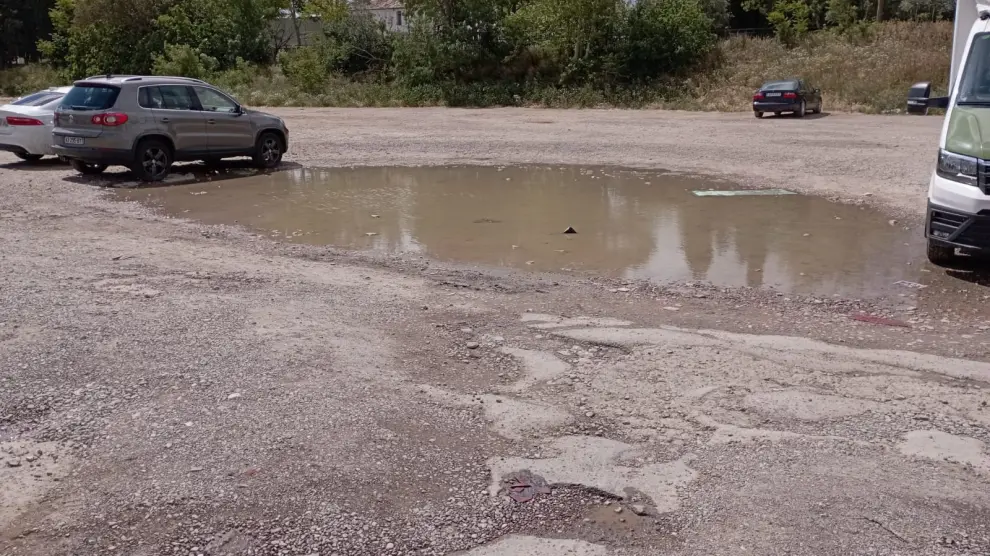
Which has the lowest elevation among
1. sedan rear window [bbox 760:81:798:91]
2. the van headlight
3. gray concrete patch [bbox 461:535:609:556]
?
gray concrete patch [bbox 461:535:609:556]

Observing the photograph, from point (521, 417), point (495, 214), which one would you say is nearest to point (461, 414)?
point (521, 417)

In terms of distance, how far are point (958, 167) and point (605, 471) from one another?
5.67m

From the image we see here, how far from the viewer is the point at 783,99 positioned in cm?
3017

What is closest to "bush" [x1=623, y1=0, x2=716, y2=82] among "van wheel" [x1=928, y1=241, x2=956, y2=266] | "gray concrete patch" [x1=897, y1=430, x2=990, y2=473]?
"van wheel" [x1=928, y1=241, x2=956, y2=266]

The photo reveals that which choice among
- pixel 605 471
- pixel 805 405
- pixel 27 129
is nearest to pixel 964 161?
pixel 805 405

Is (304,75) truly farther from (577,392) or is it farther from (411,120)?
(577,392)

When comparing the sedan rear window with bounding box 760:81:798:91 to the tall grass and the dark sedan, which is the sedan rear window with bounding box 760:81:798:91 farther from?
the tall grass

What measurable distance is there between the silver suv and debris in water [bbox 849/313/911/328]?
12.2m

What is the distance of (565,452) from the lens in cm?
485

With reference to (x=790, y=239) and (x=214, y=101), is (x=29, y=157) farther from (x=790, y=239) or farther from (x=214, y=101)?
(x=790, y=239)

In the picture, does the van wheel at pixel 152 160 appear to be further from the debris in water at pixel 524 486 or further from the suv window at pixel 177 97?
the debris in water at pixel 524 486

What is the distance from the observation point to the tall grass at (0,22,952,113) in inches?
1425

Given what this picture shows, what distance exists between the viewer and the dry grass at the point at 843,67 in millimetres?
35281

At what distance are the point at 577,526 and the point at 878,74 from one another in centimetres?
3793
